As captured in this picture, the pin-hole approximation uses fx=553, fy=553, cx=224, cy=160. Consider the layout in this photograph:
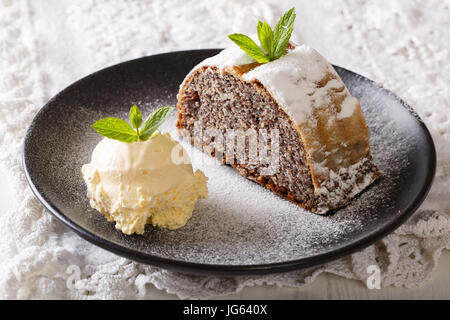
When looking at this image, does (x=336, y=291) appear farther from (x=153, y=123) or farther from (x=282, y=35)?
(x=282, y=35)

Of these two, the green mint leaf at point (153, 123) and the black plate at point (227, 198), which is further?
the green mint leaf at point (153, 123)

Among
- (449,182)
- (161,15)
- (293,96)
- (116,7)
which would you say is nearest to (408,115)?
(449,182)

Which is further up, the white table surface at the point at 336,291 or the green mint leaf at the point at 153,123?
the green mint leaf at the point at 153,123

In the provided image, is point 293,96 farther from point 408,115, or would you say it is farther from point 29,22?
point 29,22

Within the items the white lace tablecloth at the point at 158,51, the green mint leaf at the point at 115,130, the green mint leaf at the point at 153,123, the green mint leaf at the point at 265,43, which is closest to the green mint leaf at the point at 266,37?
the green mint leaf at the point at 265,43

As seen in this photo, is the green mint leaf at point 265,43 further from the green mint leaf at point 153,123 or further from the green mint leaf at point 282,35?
the green mint leaf at point 153,123

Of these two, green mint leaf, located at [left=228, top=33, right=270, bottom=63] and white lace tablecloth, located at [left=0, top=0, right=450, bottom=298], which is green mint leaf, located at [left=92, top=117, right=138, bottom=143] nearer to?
white lace tablecloth, located at [left=0, top=0, right=450, bottom=298]
